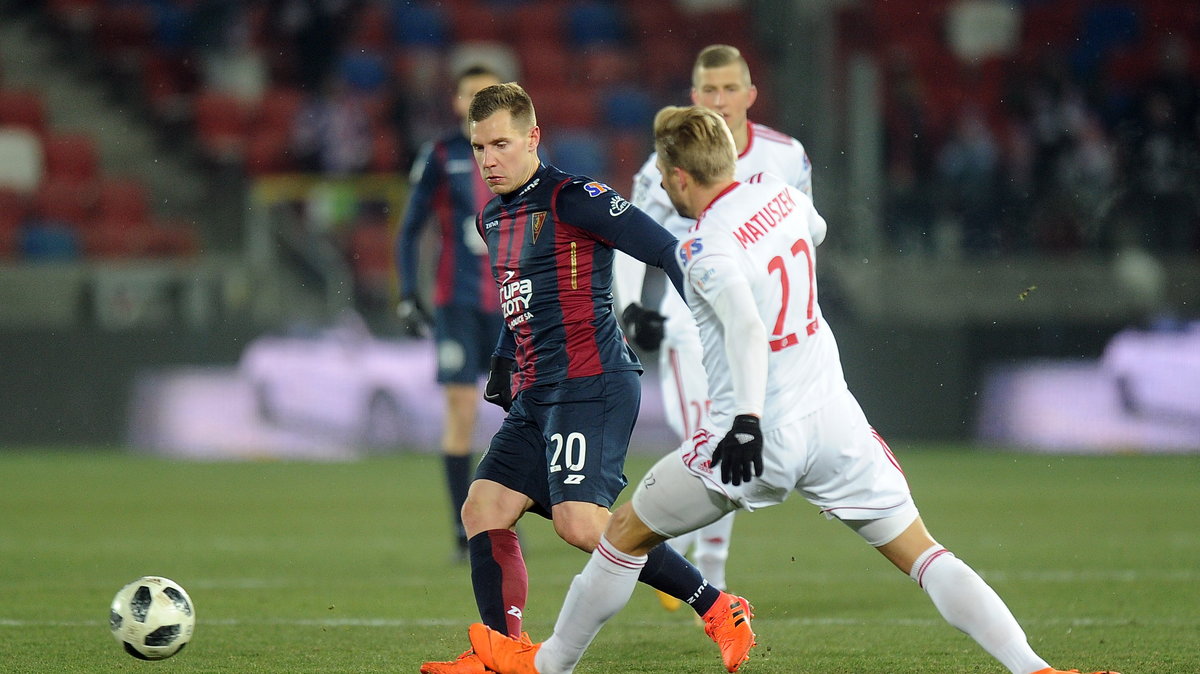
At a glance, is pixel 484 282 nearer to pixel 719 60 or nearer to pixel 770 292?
pixel 719 60

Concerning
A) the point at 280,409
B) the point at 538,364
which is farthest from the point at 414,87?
the point at 538,364

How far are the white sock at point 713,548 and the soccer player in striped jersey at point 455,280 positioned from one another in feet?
6.15

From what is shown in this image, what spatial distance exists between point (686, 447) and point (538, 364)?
71cm

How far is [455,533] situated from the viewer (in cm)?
745

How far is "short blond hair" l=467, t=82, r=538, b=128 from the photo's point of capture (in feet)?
15.2

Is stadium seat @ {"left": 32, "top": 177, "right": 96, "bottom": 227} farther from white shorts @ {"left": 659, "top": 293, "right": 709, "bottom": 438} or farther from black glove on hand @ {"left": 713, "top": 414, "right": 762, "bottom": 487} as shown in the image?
black glove on hand @ {"left": 713, "top": 414, "right": 762, "bottom": 487}

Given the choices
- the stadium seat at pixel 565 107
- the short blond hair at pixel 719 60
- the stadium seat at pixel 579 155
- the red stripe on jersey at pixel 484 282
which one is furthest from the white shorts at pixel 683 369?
the stadium seat at pixel 565 107

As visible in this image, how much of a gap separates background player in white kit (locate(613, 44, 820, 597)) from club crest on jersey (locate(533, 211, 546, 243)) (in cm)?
117

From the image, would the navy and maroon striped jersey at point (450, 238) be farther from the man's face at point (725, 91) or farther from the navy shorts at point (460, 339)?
the man's face at point (725, 91)

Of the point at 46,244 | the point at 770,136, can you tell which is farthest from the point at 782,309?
the point at 46,244

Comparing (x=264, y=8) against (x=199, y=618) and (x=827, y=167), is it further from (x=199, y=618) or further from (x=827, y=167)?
(x=199, y=618)

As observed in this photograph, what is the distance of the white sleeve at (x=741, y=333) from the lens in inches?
156

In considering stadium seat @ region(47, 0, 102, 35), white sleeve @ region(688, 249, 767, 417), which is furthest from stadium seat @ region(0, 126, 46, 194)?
white sleeve @ region(688, 249, 767, 417)

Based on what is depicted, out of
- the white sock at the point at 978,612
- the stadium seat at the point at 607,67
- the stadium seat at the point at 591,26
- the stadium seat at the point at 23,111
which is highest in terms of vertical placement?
the stadium seat at the point at 591,26
